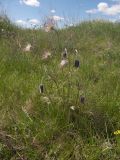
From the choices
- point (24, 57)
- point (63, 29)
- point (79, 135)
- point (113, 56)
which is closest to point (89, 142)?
point (79, 135)

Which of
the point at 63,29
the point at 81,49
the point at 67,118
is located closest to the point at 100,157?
the point at 67,118

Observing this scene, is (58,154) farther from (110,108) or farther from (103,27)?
(103,27)

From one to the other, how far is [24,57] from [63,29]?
11.6ft

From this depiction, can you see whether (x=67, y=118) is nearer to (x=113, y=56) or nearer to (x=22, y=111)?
(x=22, y=111)

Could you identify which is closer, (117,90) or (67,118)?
(67,118)

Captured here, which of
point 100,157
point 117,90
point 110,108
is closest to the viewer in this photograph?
point 100,157

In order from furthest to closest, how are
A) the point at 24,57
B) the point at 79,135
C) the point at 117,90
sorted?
the point at 24,57 < the point at 117,90 < the point at 79,135

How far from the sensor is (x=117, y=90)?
3.68 m

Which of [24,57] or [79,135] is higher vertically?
[24,57]

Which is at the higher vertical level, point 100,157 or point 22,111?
point 22,111

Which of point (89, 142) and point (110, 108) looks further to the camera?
point (110, 108)

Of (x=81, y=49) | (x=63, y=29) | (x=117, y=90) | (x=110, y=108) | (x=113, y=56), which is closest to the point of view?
(x=110, y=108)

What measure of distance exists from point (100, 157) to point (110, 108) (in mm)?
577

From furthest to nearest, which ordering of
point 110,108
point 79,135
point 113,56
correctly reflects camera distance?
point 113,56 < point 110,108 < point 79,135
